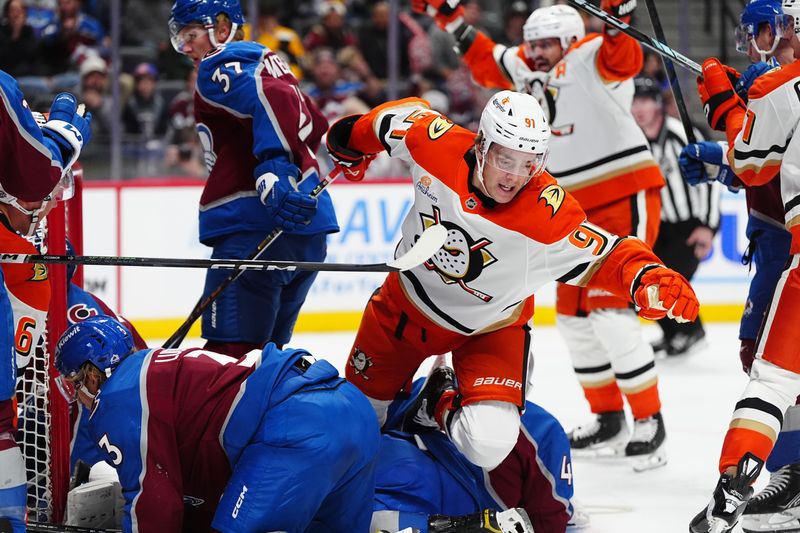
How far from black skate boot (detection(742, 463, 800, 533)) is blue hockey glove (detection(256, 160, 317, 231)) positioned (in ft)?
4.81

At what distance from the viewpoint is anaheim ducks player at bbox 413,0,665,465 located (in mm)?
4312

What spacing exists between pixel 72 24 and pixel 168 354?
537 centimetres

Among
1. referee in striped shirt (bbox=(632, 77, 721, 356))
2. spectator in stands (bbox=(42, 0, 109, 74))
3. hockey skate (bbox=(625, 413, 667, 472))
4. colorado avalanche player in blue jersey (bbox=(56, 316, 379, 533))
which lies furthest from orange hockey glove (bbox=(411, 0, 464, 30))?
spectator in stands (bbox=(42, 0, 109, 74))

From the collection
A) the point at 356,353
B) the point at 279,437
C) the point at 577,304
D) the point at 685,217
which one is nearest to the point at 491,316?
the point at 356,353

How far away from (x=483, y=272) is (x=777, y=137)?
0.79 m

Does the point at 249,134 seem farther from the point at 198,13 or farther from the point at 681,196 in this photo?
the point at 681,196

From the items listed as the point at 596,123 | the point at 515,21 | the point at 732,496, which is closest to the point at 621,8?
the point at 596,123

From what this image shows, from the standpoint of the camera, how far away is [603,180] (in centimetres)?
434

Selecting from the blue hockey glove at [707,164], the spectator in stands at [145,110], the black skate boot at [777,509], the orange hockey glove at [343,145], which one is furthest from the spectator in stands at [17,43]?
the black skate boot at [777,509]

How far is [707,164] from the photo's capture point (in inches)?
147

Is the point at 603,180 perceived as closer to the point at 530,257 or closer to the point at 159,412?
the point at 530,257

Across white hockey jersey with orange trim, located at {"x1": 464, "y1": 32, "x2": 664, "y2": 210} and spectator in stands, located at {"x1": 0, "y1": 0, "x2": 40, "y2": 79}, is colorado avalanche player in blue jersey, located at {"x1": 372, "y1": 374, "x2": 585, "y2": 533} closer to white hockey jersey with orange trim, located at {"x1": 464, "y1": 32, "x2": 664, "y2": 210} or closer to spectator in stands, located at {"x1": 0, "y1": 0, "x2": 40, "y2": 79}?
white hockey jersey with orange trim, located at {"x1": 464, "y1": 32, "x2": 664, "y2": 210}

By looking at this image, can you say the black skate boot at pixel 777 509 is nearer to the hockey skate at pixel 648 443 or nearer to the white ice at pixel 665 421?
the white ice at pixel 665 421

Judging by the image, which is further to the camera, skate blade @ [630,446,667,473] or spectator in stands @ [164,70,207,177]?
spectator in stands @ [164,70,207,177]
